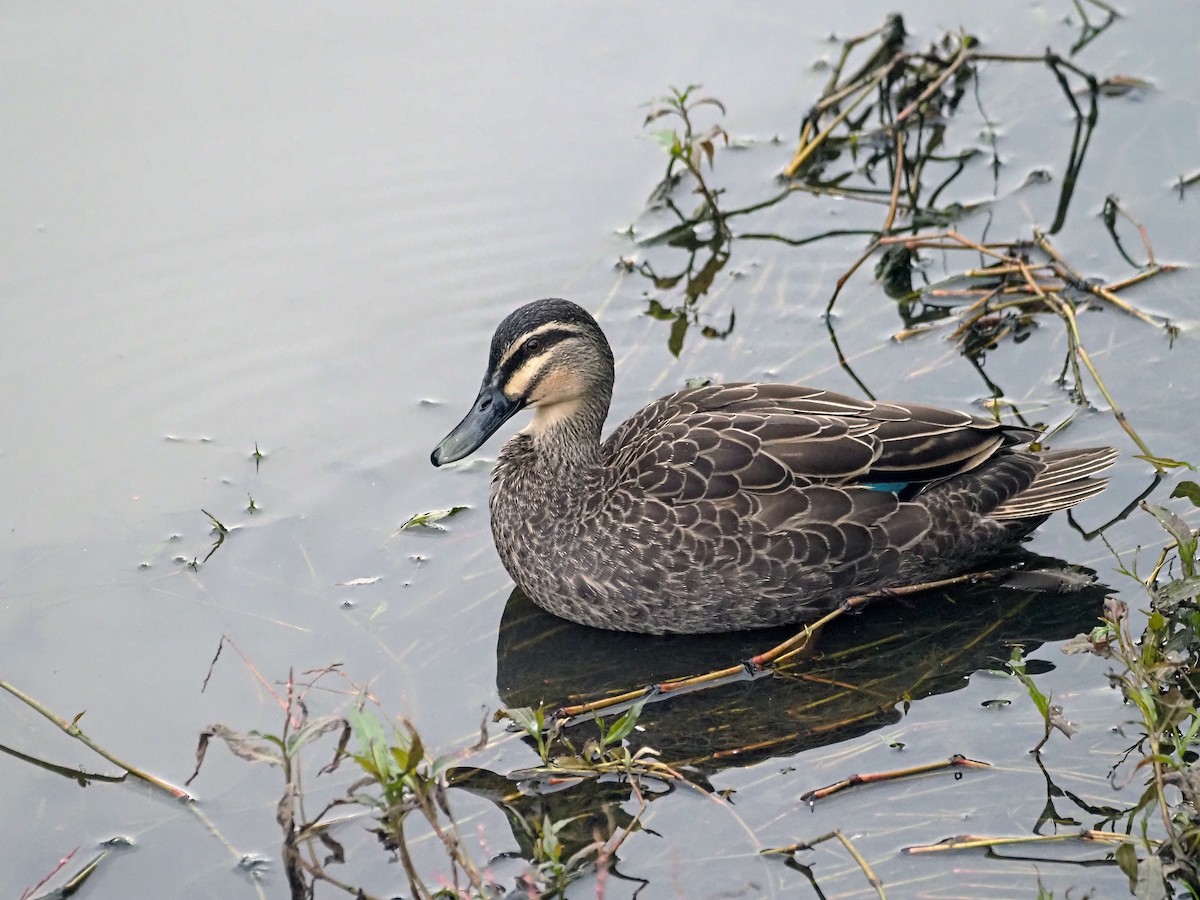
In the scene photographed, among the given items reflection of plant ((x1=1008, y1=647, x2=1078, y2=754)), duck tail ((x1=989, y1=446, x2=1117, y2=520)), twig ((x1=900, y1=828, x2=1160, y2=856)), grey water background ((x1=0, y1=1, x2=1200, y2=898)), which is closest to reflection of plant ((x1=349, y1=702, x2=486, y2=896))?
grey water background ((x1=0, y1=1, x2=1200, y2=898))

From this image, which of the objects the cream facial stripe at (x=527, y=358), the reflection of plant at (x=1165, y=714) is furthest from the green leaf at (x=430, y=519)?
the reflection of plant at (x=1165, y=714)

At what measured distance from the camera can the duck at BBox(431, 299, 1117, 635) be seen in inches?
274

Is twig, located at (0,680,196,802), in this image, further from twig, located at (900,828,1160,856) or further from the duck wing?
twig, located at (900,828,1160,856)

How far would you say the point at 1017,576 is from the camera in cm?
724

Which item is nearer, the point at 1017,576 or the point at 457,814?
the point at 457,814

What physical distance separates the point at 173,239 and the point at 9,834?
4.39 metres

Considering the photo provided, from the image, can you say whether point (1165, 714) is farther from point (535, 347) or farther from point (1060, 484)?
point (535, 347)

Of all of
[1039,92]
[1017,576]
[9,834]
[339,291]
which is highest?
[1039,92]

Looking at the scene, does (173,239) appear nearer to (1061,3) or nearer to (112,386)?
(112,386)

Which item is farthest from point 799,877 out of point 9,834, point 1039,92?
point 1039,92

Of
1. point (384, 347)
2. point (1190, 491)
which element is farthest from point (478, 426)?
point (1190, 491)

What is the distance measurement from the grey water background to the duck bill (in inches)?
22.5

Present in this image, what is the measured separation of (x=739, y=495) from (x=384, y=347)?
2.74 m

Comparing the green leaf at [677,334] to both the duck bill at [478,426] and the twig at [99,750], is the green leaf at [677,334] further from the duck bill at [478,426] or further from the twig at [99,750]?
the twig at [99,750]
